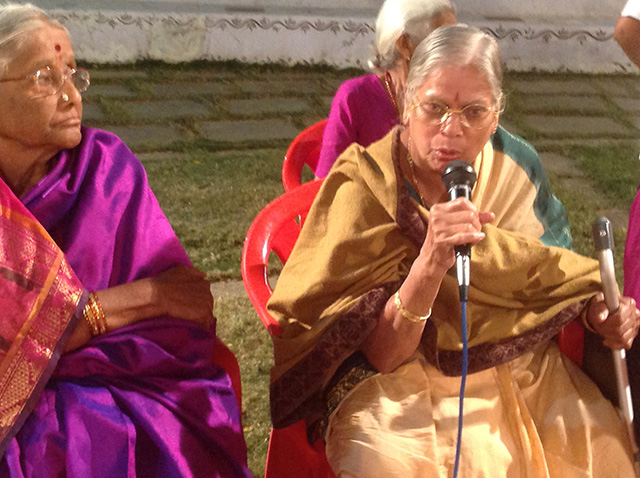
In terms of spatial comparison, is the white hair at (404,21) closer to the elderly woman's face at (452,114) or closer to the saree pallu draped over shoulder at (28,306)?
the elderly woman's face at (452,114)

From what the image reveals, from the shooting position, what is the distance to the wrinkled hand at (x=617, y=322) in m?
2.02

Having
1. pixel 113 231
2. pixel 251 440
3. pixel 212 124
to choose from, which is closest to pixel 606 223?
pixel 113 231

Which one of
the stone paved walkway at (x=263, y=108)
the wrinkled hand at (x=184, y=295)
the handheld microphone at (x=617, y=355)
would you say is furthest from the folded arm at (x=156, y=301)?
the stone paved walkway at (x=263, y=108)

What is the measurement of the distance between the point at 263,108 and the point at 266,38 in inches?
39.3

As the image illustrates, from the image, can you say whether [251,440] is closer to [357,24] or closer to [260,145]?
[260,145]

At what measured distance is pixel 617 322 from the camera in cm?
202

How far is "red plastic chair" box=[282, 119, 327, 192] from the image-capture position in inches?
133

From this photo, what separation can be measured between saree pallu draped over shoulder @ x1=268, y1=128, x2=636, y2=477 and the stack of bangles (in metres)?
0.45

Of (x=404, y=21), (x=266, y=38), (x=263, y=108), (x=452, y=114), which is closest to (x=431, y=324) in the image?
(x=452, y=114)

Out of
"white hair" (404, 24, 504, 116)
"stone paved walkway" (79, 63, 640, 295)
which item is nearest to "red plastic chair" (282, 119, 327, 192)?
"white hair" (404, 24, 504, 116)

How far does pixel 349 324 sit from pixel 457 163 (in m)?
0.49

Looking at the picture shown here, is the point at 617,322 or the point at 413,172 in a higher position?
the point at 413,172

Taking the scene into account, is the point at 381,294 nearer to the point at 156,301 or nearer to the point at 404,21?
the point at 156,301

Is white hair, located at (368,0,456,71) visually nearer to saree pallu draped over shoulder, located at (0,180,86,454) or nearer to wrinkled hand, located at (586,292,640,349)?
wrinkled hand, located at (586,292,640,349)
